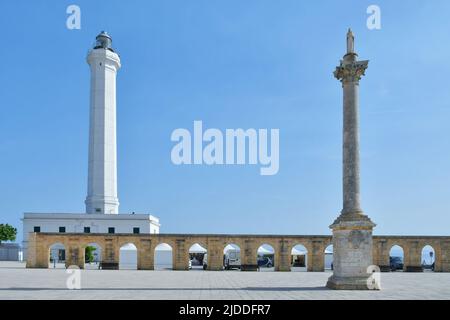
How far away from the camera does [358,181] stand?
70.9ft

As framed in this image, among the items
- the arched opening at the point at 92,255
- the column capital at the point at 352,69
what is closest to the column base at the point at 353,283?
the column capital at the point at 352,69

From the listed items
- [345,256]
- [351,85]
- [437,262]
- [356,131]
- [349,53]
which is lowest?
[437,262]

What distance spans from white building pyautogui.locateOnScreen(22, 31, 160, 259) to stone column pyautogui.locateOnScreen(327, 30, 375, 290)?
131 feet

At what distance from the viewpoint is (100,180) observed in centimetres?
5819

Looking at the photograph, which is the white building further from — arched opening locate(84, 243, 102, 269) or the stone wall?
the stone wall

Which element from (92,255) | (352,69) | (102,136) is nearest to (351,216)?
(352,69)

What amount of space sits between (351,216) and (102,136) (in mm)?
41907

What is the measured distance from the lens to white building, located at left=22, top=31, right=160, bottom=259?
5798cm

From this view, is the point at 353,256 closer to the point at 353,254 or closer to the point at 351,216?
the point at 353,254

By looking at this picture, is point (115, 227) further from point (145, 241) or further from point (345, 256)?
point (345, 256)
